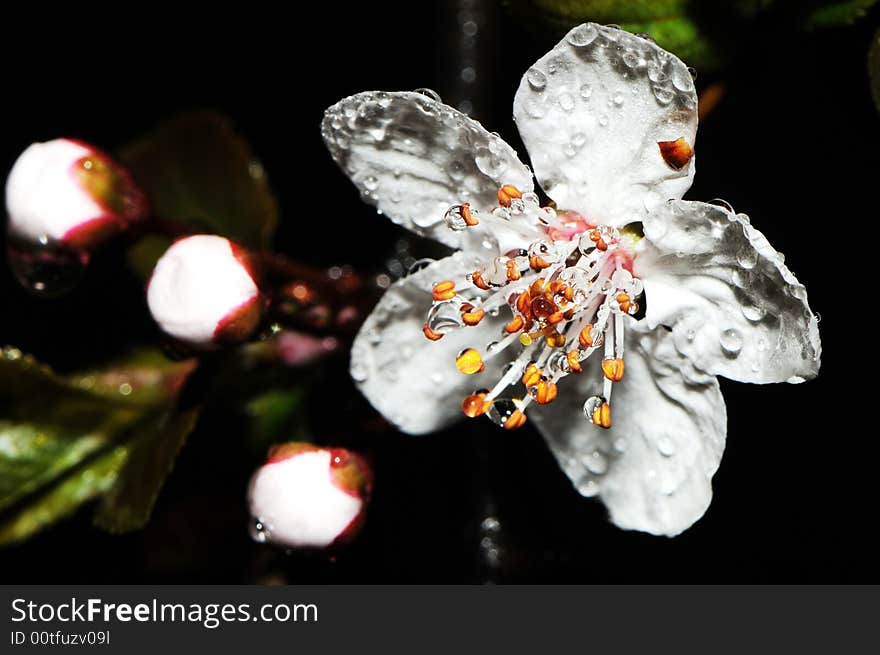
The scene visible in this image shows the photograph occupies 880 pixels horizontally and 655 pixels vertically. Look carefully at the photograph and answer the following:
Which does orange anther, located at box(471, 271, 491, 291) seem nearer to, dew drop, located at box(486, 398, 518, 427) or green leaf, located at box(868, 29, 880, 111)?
dew drop, located at box(486, 398, 518, 427)

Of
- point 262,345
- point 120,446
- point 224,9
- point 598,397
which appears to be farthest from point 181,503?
point 224,9

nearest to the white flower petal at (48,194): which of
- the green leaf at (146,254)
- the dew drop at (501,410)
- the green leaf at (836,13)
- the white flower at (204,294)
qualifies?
the white flower at (204,294)

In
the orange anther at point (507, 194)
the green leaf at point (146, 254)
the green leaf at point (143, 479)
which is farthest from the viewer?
the green leaf at point (146, 254)

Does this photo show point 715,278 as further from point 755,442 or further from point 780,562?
point 780,562

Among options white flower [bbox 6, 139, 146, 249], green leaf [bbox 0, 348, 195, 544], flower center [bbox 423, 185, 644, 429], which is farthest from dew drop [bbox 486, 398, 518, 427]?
white flower [bbox 6, 139, 146, 249]

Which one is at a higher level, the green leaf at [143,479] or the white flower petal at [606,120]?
the white flower petal at [606,120]

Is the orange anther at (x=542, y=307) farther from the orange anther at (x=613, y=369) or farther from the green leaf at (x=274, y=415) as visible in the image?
the green leaf at (x=274, y=415)

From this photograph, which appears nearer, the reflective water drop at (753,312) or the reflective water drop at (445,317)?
the reflective water drop at (753,312)
